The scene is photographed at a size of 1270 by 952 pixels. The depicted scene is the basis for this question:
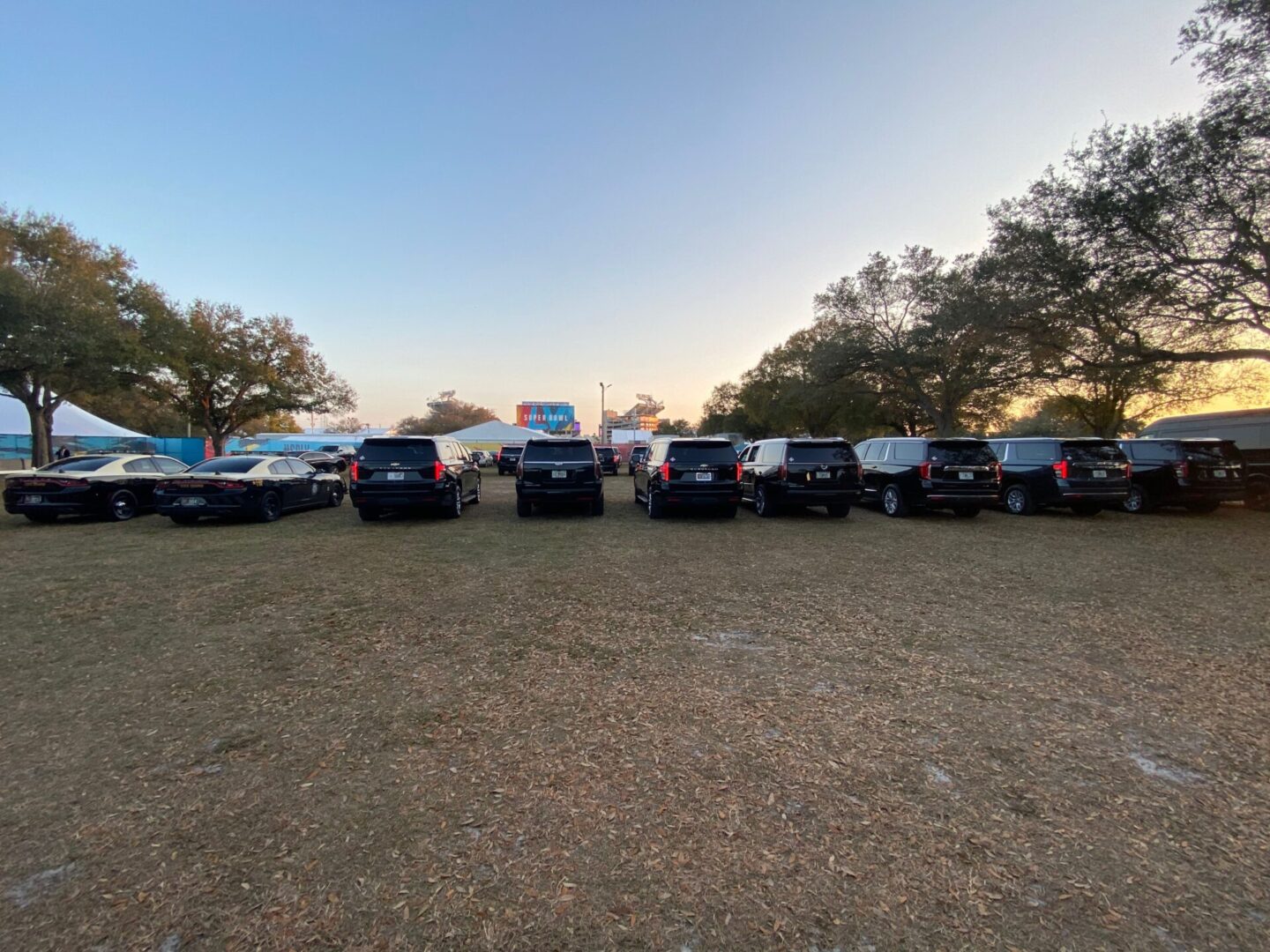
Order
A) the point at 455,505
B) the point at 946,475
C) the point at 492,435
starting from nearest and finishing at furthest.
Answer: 1. the point at 946,475
2. the point at 455,505
3. the point at 492,435

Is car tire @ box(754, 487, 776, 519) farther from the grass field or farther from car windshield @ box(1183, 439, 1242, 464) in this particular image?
car windshield @ box(1183, 439, 1242, 464)

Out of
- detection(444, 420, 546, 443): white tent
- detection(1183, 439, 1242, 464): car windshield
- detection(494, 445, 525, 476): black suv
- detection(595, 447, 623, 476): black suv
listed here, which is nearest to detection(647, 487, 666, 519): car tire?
detection(1183, 439, 1242, 464): car windshield

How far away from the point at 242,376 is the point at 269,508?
26.7m

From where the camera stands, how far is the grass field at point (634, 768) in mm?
1922

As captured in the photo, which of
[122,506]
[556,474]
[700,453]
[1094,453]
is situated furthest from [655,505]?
[122,506]

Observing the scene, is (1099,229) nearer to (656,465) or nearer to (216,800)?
(656,465)

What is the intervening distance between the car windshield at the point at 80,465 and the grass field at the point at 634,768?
6.78 metres

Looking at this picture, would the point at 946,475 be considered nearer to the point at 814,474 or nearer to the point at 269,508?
the point at 814,474

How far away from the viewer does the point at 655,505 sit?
11.3 meters

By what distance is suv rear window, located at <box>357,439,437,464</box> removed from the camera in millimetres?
10695

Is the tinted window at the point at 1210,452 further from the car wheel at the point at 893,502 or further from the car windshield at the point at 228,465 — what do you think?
the car windshield at the point at 228,465

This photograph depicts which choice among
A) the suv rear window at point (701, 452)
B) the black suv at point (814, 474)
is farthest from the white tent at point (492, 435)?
the black suv at point (814, 474)

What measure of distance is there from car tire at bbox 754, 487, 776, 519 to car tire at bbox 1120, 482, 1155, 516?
316 inches

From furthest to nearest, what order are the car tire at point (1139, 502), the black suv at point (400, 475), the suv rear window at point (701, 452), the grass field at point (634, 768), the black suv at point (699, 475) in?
the car tire at point (1139, 502), the suv rear window at point (701, 452), the black suv at point (699, 475), the black suv at point (400, 475), the grass field at point (634, 768)
